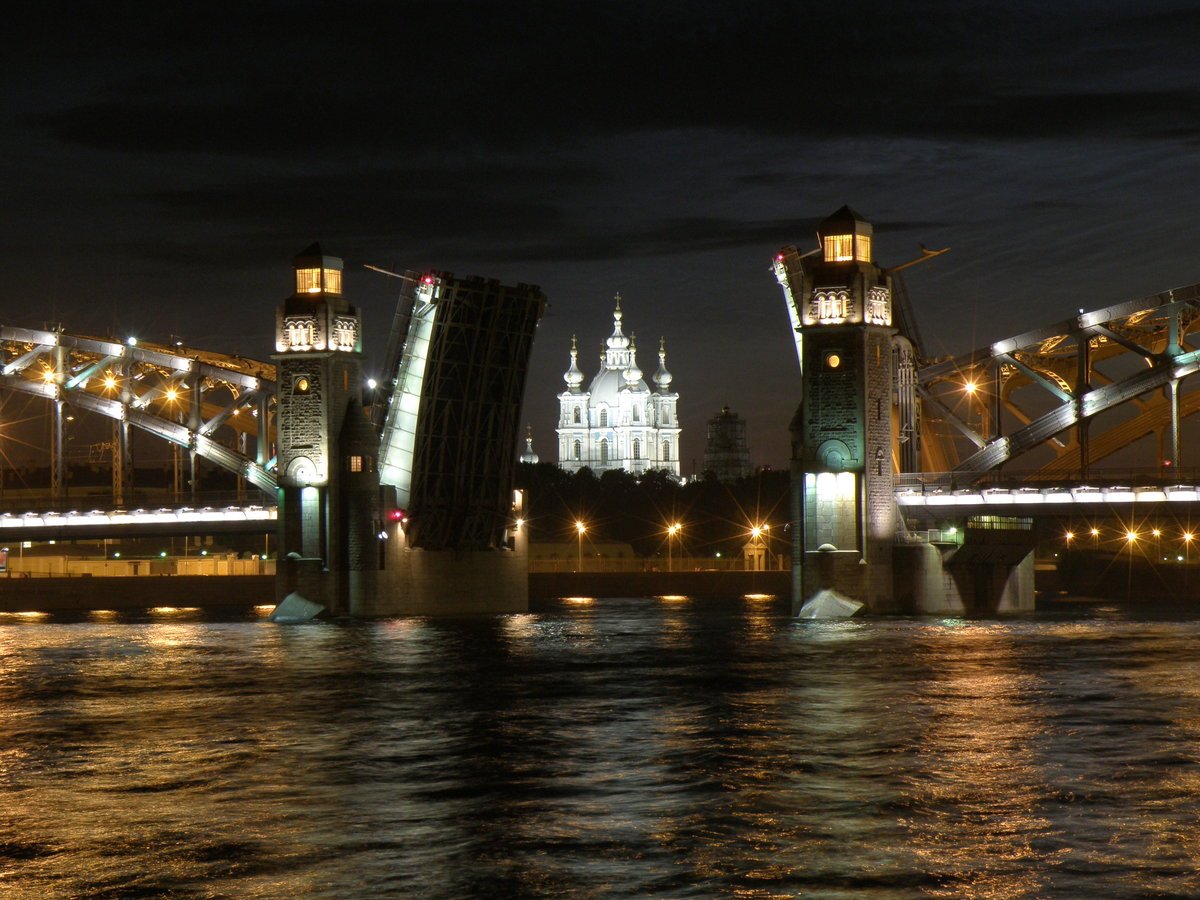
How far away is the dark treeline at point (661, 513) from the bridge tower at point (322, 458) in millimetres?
64221

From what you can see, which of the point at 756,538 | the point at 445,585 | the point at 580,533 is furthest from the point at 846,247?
the point at 580,533

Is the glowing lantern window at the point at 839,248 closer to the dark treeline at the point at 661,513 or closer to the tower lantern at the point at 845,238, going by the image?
the tower lantern at the point at 845,238

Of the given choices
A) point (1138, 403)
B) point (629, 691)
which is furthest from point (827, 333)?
point (629, 691)

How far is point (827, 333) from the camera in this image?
74.8 m

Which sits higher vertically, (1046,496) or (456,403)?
(456,403)

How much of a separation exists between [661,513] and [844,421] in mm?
74526

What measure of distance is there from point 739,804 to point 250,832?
662 cm

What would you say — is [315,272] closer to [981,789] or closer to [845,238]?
[845,238]

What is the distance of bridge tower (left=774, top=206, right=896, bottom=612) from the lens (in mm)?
74438

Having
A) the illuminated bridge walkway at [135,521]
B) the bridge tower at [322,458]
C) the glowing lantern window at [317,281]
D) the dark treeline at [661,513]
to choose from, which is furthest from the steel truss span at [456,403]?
the dark treeline at [661,513]

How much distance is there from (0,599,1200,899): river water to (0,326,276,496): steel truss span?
31.5 metres

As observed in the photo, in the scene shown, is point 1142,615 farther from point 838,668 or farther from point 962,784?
point 962,784

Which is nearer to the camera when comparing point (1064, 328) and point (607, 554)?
point (1064, 328)

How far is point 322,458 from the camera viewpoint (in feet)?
258
